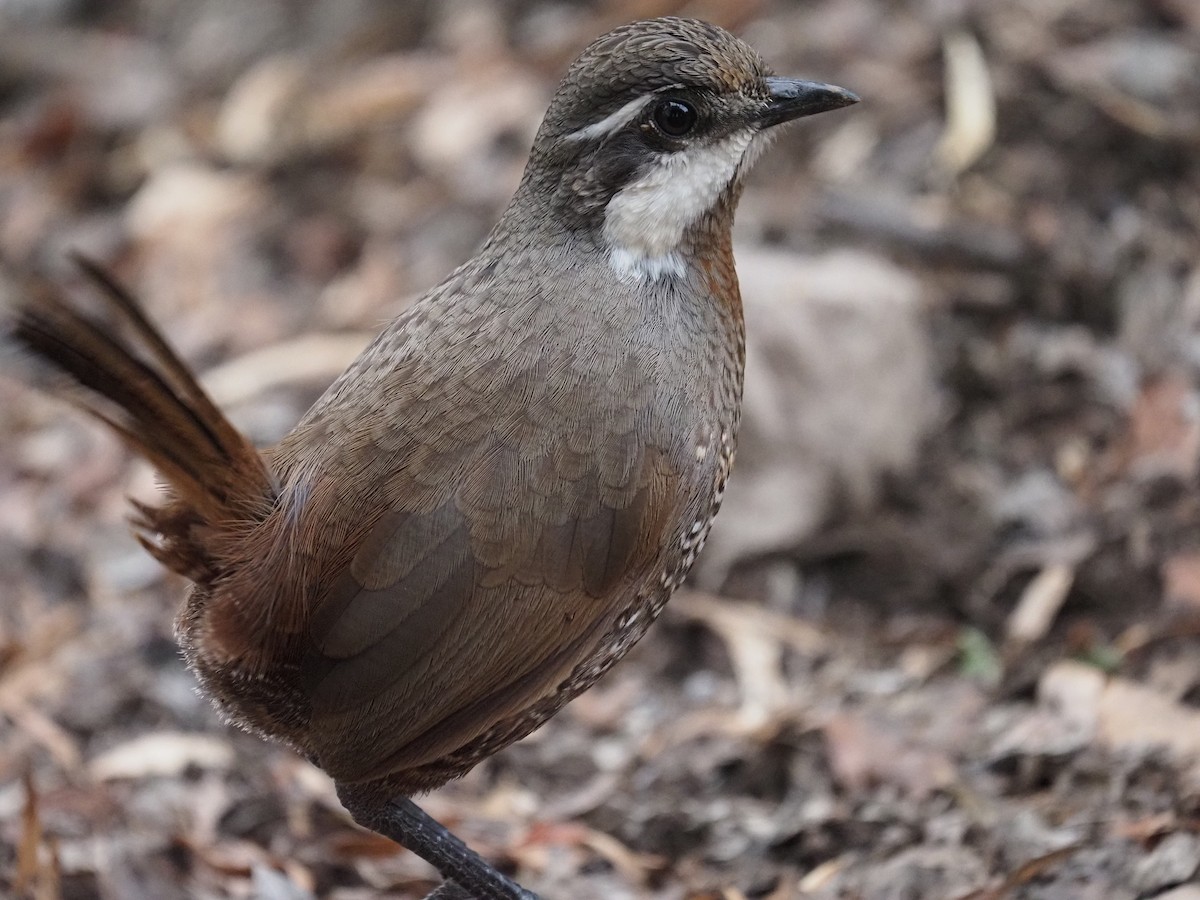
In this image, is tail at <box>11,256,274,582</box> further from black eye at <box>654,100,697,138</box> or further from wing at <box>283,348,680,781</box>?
black eye at <box>654,100,697,138</box>

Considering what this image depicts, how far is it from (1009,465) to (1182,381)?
0.63 m

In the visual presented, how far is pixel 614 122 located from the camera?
11.9 ft

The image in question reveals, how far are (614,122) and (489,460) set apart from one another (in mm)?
832

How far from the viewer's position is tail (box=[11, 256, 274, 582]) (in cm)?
331

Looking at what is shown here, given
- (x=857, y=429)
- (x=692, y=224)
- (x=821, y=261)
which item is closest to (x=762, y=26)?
(x=821, y=261)

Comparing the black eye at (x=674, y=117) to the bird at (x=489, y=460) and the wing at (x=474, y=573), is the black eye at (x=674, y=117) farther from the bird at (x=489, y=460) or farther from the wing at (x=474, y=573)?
the wing at (x=474, y=573)

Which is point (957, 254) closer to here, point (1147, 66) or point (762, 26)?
point (1147, 66)

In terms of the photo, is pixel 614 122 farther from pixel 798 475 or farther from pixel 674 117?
pixel 798 475

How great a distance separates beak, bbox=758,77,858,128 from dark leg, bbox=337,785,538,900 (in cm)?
180

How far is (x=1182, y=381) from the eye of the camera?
5.38m

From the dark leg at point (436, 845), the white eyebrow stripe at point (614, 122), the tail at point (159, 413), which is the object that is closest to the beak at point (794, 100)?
the white eyebrow stripe at point (614, 122)

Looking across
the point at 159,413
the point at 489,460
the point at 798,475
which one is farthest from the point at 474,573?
the point at 798,475

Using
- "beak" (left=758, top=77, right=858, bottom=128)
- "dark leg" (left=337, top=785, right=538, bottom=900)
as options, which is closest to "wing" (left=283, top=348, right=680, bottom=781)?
"dark leg" (left=337, top=785, right=538, bottom=900)

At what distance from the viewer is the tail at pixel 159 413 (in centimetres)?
331
